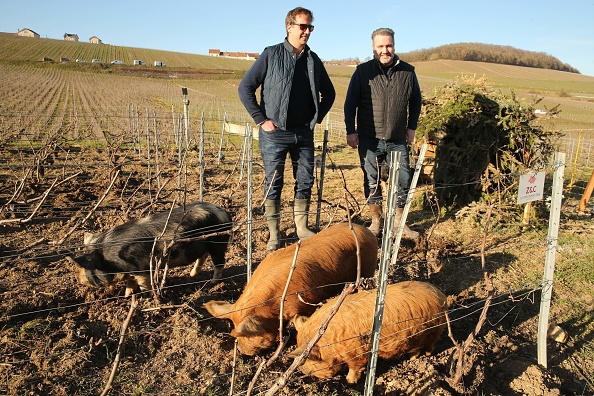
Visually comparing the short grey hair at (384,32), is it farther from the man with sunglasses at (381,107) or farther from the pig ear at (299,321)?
the pig ear at (299,321)

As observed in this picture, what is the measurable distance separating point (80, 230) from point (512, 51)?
8156 centimetres

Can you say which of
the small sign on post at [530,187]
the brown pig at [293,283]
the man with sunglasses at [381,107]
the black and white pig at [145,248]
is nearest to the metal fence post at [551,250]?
the small sign on post at [530,187]

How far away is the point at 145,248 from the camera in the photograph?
15.5ft

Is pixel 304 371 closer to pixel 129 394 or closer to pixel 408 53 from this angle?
pixel 129 394

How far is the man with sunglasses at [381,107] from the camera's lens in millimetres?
5836

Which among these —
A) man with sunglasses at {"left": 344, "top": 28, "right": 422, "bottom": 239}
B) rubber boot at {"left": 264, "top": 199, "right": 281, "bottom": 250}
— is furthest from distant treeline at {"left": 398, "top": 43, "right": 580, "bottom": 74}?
rubber boot at {"left": 264, "top": 199, "right": 281, "bottom": 250}

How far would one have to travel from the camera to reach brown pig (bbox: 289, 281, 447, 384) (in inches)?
138

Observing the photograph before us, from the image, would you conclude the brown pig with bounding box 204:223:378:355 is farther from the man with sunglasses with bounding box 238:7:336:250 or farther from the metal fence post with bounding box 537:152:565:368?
the metal fence post with bounding box 537:152:565:368

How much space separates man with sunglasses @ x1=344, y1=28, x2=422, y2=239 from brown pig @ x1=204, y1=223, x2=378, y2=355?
1.31 meters

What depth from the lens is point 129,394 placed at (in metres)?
3.32

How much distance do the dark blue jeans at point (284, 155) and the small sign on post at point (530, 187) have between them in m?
2.42

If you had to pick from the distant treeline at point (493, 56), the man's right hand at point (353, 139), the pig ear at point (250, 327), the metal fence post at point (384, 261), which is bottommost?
the pig ear at point (250, 327)

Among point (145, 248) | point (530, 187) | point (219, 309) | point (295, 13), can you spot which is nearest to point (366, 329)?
point (219, 309)

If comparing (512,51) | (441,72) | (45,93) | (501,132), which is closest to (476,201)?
(501,132)
